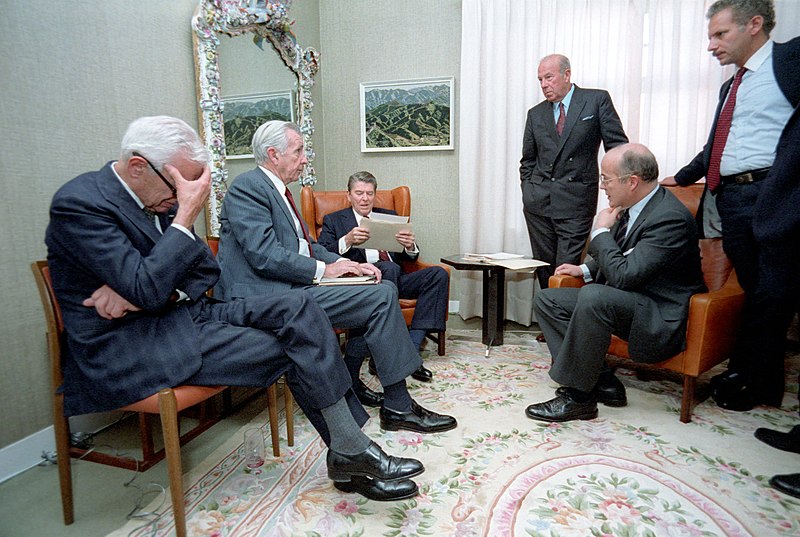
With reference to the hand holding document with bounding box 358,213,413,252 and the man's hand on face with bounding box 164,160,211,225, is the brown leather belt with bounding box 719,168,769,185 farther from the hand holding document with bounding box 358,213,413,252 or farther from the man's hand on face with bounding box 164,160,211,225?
the man's hand on face with bounding box 164,160,211,225

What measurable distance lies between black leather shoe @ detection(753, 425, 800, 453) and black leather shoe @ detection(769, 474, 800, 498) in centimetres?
28

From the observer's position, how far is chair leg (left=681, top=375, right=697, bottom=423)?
6.71 feet

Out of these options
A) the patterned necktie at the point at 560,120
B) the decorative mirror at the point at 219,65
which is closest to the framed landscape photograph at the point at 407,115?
the patterned necktie at the point at 560,120

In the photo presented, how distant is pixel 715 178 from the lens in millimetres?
2262

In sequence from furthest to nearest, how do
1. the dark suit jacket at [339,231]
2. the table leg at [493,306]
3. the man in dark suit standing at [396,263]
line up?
the table leg at [493,306]
the dark suit jacket at [339,231]
the man in dark suit standing at [396,263]

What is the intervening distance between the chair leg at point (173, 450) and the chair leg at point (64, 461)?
1.24 feet

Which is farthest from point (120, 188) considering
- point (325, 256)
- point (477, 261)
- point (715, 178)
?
point (715, 178)

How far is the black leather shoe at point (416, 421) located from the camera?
200 centimetres

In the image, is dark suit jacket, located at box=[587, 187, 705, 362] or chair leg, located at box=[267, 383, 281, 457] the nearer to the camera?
chair leg, located at box=[267, 383, 281, 457]

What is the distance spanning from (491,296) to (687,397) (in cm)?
124

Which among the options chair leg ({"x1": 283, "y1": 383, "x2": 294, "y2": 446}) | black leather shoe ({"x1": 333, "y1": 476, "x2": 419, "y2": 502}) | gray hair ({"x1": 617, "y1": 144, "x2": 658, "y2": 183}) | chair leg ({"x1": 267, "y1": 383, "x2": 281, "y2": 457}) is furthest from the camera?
gray hair ({"x1": 617, "y1": 144, "x2": 658, "y2": 183})

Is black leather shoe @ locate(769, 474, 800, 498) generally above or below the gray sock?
below

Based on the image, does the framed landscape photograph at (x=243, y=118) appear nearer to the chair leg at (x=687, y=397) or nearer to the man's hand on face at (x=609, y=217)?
the man's hand on face at (x=609, y=217)

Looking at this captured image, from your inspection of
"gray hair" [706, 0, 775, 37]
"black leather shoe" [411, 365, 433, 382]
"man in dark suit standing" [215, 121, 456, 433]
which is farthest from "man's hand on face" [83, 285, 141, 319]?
"gray hair" [706, 0, 775, 37]
